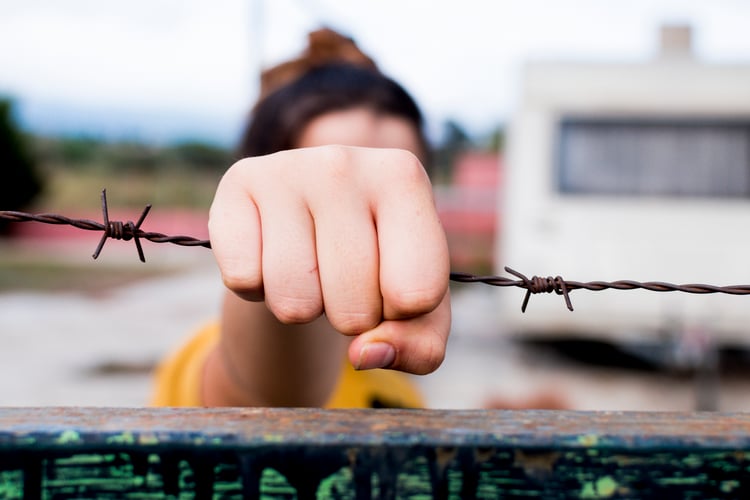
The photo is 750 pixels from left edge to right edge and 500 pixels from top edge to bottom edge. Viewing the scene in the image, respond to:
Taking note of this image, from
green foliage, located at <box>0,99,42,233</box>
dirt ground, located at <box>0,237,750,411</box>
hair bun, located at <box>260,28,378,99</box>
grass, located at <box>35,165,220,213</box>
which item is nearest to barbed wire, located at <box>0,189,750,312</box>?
hair bun, located at <box>260,28,378,99</box>

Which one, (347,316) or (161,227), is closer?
(347,316)

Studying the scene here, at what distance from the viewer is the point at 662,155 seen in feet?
18.9

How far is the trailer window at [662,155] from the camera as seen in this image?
5.70 metres

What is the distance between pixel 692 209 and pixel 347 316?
18.7ft

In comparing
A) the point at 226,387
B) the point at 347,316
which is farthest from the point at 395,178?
the point at 226,387

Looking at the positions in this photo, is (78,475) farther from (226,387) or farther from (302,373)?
(226,387)

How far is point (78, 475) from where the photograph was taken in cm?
54

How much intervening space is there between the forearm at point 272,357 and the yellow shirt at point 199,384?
25 centimetres

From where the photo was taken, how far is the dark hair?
5.75 ft

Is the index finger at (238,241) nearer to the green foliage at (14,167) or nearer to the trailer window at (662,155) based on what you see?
the trailer window at (662,155)

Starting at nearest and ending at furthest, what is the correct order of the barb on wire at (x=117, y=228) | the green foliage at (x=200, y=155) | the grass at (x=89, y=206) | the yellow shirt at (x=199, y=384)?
1. the barb on wire at (x=117, y=228)
2. the yellow shirt at (x=199, y=384)
3. the grass at (x=89, y=206)
4. the green foliage at (x=200, y=155)

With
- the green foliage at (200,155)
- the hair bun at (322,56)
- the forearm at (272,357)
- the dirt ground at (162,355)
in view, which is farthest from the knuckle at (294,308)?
the green foliage at (200,155)

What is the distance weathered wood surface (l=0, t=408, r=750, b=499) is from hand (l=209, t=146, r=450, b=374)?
8 cm

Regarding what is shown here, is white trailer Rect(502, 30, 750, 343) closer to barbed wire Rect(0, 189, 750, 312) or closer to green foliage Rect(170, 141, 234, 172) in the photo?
barbed wire Rect(0, 189, 750, 312)
